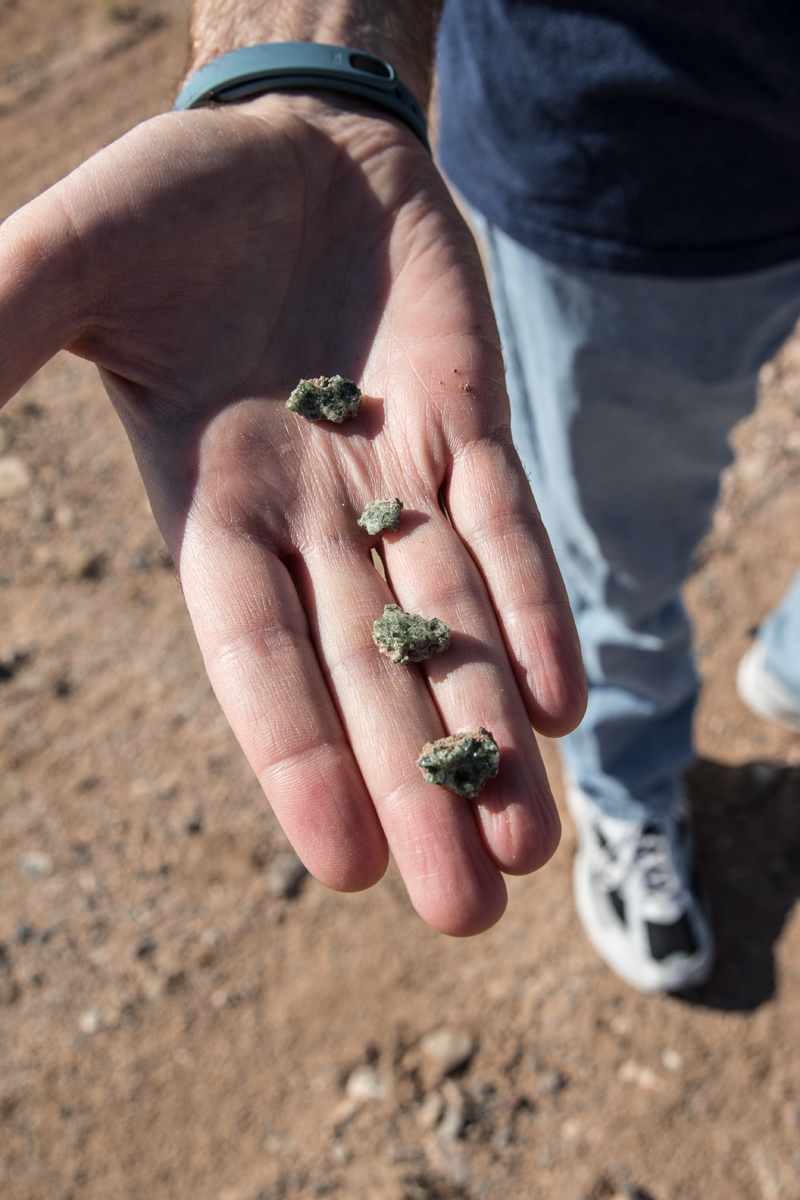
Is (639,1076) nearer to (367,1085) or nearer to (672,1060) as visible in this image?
(672,1060)

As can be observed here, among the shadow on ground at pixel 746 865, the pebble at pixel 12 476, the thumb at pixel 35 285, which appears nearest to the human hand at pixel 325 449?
the thumb at pixel 35 285

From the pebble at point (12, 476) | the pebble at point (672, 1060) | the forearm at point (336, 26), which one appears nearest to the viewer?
the forearm at point (336, 26)

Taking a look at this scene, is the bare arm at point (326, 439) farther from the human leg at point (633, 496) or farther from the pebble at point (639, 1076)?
the pebble at point (639, 1076)

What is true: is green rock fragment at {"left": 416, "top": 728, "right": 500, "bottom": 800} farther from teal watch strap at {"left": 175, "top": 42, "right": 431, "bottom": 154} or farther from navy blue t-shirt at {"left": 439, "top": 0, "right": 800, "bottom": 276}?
teal watch strap at {"left": 175, "top": 42, "right": 431, "bottom": 154}

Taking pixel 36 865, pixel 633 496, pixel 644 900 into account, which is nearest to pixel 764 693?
pixel 644 900

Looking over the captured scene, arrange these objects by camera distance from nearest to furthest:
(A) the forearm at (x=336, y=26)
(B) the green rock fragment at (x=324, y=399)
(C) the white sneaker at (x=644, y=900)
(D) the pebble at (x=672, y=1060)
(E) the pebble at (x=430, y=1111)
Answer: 1. (B) the green rock fragment at (x=324, y=399)
2. (A) the forearm at (x=336, y=26)
3. (E) the pebble at (x=430, y=1111)
4. (D) the pebble at (x=672, y=1060)
5. (C) the white sneaker at (x=644, y=900)

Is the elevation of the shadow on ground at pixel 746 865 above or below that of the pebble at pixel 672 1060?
below

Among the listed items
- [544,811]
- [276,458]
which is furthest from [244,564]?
[544,811]

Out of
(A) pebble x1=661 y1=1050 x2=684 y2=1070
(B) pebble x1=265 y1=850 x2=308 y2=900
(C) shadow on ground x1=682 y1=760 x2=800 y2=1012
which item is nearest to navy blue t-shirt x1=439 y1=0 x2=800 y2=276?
(C) shadow on ground x1=682 y1=760 x2=800 y2=1012
